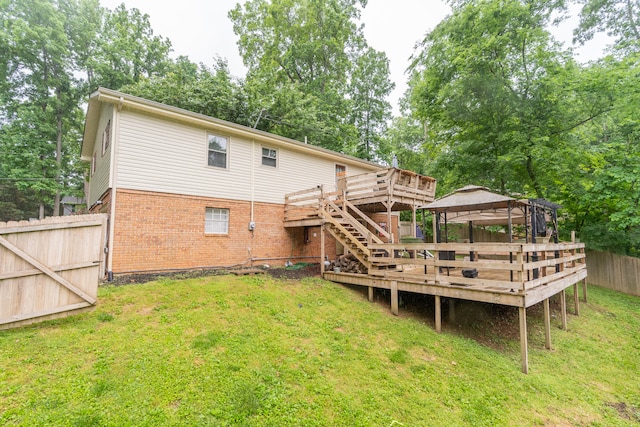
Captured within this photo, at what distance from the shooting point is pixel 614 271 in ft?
39.5

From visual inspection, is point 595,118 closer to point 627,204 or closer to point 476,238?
point 627,204

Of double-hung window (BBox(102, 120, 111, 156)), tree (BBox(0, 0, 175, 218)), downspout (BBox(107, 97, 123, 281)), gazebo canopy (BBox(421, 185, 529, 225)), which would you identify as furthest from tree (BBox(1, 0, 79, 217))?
gazebo canopy (BBox(421, 185, 529, 225))

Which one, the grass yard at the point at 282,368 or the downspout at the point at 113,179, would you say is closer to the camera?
the grass yard at the point at 282,368

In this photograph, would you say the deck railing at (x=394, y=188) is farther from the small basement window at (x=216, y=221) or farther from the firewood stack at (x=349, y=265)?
the small basement window at (x=216, y=221)

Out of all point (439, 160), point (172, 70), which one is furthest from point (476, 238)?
point (172, 70)

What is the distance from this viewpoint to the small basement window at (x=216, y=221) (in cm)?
973

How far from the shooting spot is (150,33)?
→ 2588 cm

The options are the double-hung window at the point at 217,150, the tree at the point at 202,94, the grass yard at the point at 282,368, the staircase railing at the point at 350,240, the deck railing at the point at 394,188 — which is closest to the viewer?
the grass yard at the point at 282,368

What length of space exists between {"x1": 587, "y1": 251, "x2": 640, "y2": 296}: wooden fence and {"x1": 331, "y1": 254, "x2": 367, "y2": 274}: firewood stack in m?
11.6

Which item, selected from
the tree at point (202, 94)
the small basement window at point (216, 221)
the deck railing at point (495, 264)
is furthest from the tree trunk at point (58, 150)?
the deck railing at point (495, 264)

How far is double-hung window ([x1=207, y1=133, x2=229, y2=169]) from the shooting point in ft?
32.9

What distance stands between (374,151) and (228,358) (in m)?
24.9

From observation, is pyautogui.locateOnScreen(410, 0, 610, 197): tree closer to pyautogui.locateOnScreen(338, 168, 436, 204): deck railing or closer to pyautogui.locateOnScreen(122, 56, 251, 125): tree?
pyautogui.locateOnScreen(338, 168, 436, 204): deck railing

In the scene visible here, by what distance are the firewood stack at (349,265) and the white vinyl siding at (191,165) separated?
3731 millimetres
